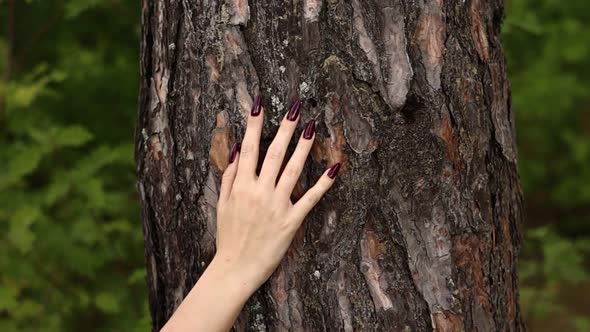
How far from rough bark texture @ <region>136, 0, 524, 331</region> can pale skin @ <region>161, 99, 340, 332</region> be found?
48 mm

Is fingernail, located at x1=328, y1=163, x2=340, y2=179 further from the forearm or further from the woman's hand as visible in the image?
the forearm

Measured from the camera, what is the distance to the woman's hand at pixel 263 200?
184 centimetres

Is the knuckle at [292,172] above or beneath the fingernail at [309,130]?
beneath

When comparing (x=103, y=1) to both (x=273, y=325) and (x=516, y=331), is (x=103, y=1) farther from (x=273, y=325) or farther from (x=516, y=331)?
(x=516, y=331)

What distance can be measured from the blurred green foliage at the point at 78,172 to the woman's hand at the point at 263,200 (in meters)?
1.06

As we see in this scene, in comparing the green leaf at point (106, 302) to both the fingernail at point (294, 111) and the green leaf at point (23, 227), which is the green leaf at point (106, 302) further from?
the fingernail at point (294, 111)

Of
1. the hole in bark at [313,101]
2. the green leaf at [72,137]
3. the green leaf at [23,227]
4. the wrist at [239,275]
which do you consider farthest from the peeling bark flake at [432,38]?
the green leaf at [23,227]

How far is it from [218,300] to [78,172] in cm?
170

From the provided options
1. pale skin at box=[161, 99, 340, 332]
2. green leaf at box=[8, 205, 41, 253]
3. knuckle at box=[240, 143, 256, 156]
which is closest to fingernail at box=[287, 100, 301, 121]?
pale skin at box=[161, 99, 340, 332]

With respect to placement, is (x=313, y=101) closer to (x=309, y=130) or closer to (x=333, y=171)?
(x=309, y=130)

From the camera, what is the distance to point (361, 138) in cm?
183

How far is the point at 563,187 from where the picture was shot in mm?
6309

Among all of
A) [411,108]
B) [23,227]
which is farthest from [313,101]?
[23,227]

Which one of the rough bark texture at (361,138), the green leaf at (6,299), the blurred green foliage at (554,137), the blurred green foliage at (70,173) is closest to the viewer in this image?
the rough bark texture at (361,138)
